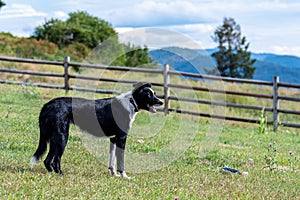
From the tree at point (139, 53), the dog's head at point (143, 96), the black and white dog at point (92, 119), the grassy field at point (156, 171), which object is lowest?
the grassy field at point (156, 171)

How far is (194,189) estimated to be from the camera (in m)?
6.58

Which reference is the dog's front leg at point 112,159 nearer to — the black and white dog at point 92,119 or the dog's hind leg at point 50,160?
the black and white dog at point 92,119

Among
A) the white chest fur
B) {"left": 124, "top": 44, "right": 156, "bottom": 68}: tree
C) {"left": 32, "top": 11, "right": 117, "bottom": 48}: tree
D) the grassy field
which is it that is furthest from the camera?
{"left": 32, "top": 11, "right": 117, "bottom": 48}: tree

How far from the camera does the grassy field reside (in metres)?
6.04

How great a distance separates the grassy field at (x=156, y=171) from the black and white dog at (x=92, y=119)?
0.29 metres

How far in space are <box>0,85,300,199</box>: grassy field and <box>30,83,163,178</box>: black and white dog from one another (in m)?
0.29

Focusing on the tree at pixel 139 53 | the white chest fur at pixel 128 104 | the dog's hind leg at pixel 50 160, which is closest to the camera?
the dog's hind leg at pixel 50 160

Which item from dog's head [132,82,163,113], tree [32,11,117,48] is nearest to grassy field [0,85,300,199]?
dog's head [132,82,163,113]

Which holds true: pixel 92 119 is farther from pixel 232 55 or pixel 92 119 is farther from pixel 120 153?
pixel 232 55

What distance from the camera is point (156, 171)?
760 cm

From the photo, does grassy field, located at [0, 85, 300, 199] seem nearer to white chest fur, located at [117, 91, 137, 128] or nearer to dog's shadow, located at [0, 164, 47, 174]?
dog's shadow, located at [0, 164, 47, 174]

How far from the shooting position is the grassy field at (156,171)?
6043mm

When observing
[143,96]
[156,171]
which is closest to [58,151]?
[143,96]

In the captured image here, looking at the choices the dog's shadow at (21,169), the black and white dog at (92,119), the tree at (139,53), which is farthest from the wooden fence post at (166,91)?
the dog's shadow at (21,169)
